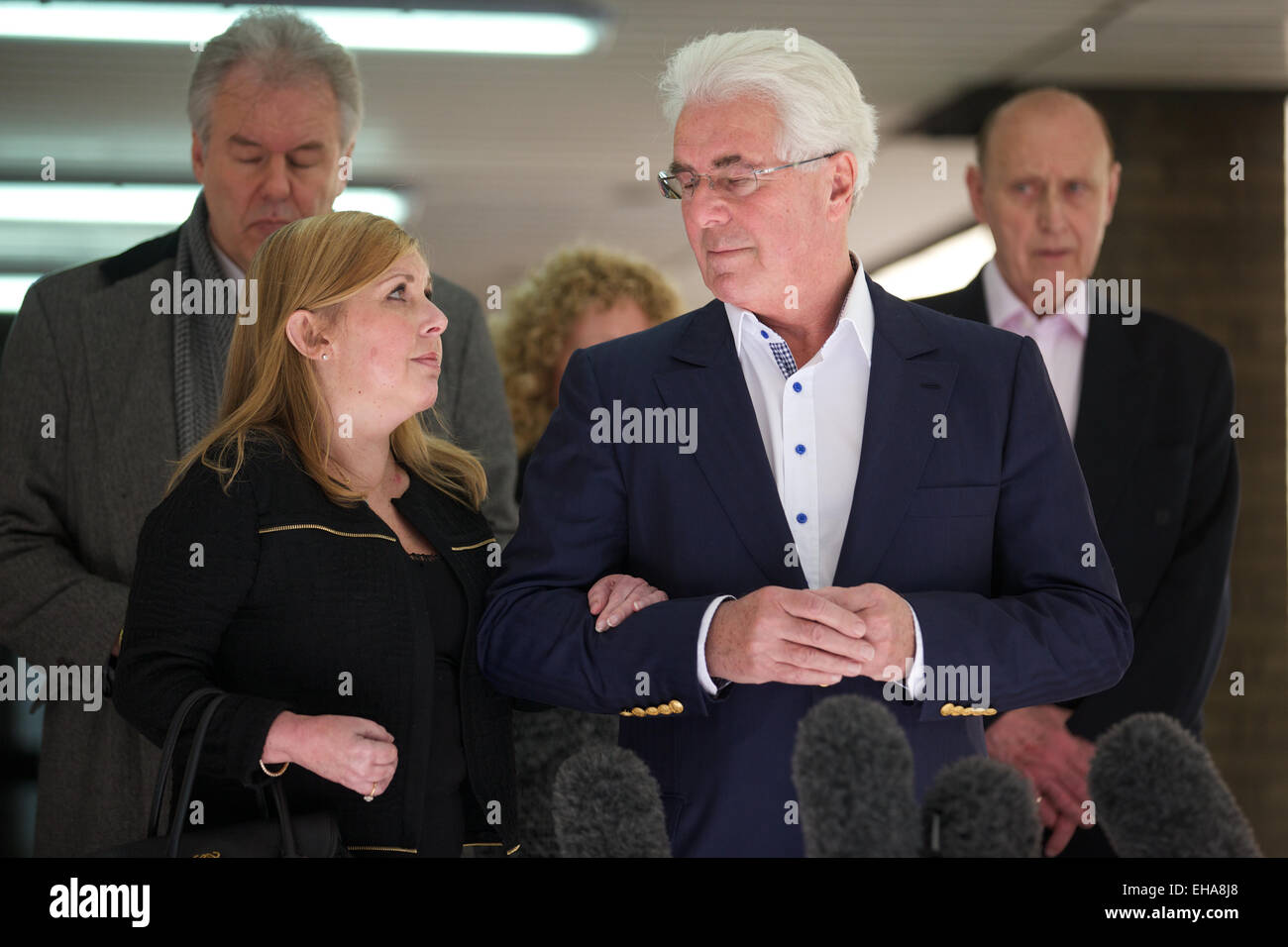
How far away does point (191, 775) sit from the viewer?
5.17ft

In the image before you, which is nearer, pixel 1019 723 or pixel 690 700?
pixel 690 700

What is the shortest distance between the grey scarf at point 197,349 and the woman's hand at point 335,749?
0.97 metres

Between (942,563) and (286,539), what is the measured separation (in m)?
0.88

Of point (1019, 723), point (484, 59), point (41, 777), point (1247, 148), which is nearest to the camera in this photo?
point (41, 777)

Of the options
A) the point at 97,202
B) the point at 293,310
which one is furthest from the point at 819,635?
the point at 97,202

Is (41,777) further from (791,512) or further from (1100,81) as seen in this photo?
(1100,81)

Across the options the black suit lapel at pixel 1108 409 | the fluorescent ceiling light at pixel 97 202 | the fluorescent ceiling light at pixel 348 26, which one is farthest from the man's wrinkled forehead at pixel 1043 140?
the fluorescent ceiling light at pixel 97 202

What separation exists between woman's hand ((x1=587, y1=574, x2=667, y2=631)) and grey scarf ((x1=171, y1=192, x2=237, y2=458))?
40.1 inches

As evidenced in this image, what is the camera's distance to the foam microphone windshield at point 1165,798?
3.78 feet

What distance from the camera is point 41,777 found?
2.50m

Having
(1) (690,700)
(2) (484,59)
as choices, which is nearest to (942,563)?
(1) (690,700)
